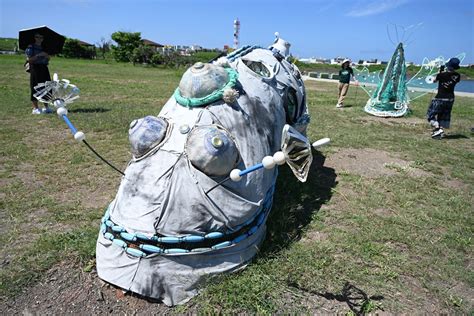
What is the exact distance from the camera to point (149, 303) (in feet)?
9.11

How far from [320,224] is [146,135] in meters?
2.44

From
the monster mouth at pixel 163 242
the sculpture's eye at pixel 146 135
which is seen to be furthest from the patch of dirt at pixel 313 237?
the sculpture's eye at pixel 146 135

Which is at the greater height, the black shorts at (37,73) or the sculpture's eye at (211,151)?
the black shorts at (37,73)

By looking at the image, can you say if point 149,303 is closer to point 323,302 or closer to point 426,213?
point 323,302

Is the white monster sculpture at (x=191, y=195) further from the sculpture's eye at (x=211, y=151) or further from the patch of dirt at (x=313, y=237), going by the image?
the patch of dirt at (x=313, y=237)

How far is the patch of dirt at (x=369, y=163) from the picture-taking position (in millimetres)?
6168

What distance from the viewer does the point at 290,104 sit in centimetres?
471

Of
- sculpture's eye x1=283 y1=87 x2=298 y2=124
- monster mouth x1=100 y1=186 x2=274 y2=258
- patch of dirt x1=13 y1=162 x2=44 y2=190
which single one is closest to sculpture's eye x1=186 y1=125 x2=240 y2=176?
monster mouth x1=100 y1=186 x2=274 y2=258

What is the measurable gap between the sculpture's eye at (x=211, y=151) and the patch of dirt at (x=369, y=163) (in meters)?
3.85

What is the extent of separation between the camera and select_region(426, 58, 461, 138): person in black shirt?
8.21 m

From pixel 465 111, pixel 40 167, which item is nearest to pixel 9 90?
pixel 40 167

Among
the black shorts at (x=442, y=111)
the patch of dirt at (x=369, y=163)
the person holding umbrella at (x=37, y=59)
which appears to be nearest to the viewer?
the patch of dirt at (x=369, y=163)

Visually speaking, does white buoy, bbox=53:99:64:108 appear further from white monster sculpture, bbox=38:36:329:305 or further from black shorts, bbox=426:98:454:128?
black shorts, bbox=426:98:454:128

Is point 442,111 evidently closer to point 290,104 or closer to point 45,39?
point 290,104
